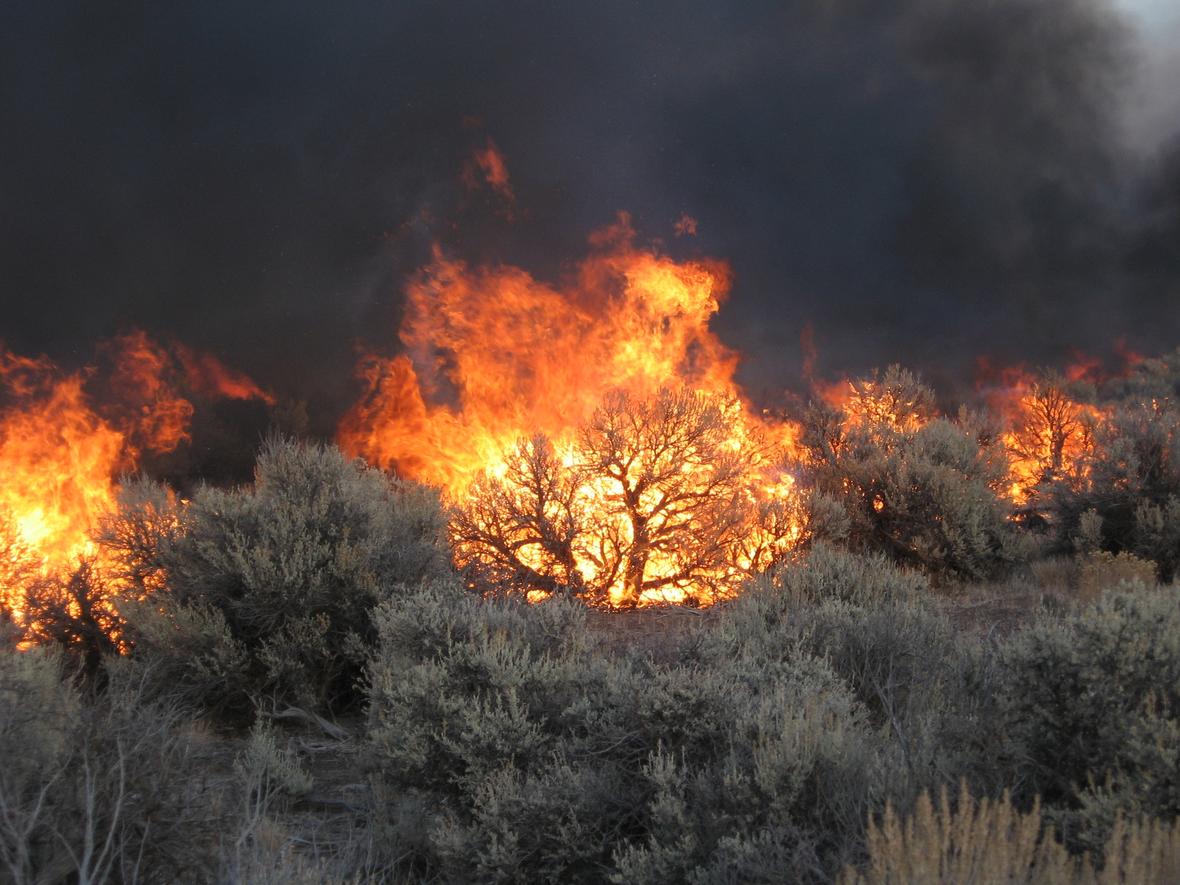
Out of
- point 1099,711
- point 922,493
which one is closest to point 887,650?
point 1099,711

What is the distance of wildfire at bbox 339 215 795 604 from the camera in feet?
41.3

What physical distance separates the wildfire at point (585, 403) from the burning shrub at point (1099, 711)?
767 cm

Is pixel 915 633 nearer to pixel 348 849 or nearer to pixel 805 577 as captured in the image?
pixel 805 577

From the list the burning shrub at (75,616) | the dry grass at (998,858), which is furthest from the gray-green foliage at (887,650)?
the burning shrub at (75,616)

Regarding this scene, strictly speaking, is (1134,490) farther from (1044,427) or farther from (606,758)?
(1044,427)

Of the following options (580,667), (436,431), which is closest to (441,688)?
(580,667)

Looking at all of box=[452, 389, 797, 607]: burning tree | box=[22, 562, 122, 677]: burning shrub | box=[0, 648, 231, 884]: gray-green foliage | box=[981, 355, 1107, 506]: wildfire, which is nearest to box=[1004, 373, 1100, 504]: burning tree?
box=[981, 355, 1107, 506]: wildfire

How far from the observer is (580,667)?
6.07m

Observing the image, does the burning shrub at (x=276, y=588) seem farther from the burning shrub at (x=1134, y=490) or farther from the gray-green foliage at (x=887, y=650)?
the burning shrub at (x=1134, y=490)

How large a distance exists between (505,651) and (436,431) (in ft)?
39.1

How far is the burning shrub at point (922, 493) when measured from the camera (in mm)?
12961

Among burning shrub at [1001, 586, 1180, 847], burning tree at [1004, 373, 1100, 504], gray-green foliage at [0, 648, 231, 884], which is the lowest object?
gray-green foliage at [0, 648, 231, 884]

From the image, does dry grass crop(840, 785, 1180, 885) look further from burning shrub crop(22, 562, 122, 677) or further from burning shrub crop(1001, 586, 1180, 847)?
burning shrub crop(22, 562, 122, 677)

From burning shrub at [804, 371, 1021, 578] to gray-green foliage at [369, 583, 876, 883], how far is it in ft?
24.1
